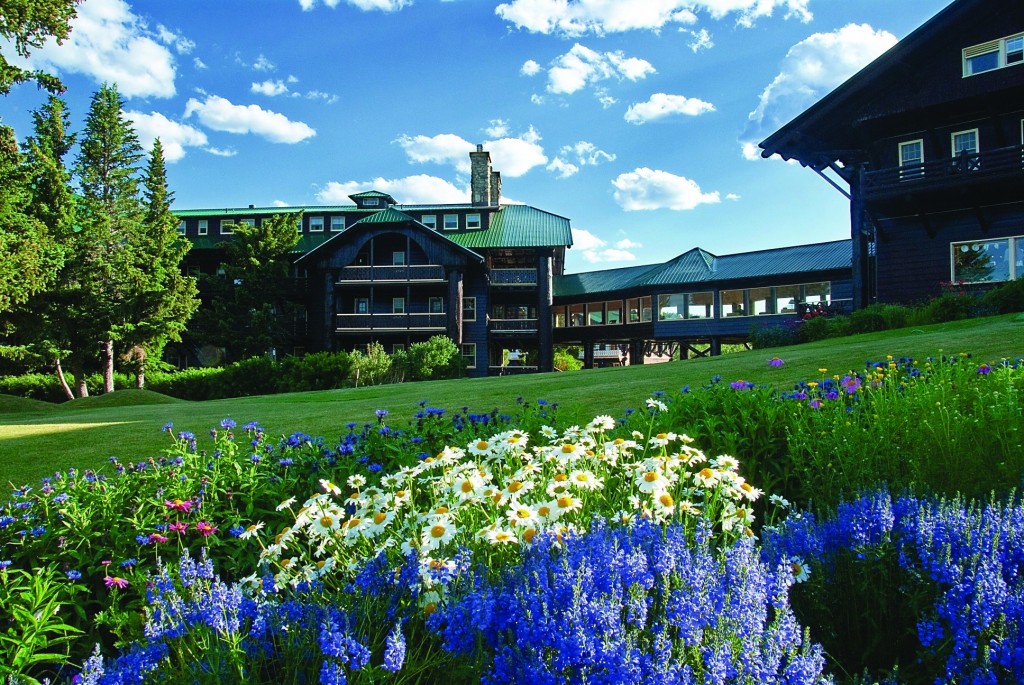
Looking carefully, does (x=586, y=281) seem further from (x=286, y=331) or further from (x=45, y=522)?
(x=45, y=522)

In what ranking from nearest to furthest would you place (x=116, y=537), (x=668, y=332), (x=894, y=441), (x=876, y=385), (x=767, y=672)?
(x=767, y=672)
(x=116, y=537)
(x=894, y=441)
(x=876, y=385)
(x=668, y=332)

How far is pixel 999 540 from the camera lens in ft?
7.94

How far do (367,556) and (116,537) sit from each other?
86.7 inches

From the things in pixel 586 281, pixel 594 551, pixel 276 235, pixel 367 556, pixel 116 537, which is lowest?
pixel 116 537

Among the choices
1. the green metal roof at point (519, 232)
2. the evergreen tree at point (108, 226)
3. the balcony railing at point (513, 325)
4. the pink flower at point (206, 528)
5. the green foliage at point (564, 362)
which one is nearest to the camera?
the pink flower at point (206, 528)

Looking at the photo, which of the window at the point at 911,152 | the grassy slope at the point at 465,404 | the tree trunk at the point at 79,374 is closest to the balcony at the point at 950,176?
the window at the point at 911,152

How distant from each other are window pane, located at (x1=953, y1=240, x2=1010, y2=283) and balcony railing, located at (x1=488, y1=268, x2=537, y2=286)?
19.2m

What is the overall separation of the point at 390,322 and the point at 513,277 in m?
7.17

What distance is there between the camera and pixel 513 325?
33.9 meters

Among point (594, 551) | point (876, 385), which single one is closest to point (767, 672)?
point (594, 551)

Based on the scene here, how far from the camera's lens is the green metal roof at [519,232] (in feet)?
109

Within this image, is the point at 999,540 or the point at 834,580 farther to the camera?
the point at 834,580

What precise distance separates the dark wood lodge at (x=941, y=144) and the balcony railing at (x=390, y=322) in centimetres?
1622

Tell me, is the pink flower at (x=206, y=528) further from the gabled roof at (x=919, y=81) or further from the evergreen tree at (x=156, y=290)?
the evergreen tree at (x=156, y=290)
